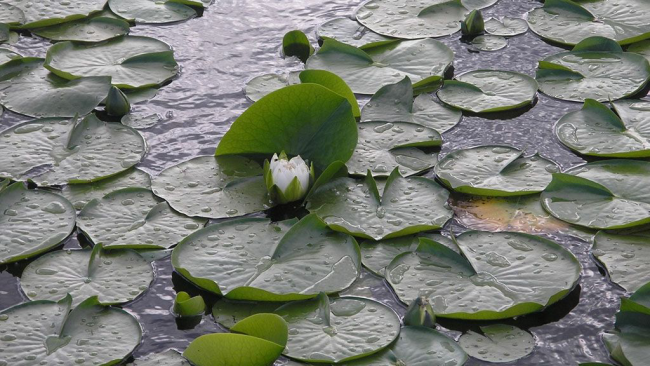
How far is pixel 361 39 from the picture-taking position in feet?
12.7

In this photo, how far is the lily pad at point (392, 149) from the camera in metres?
3.00

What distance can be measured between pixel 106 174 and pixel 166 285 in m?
0.63

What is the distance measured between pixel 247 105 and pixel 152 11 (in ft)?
3.24

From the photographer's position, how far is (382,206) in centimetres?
278

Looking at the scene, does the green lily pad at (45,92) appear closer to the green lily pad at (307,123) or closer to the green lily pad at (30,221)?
the green lily pad at (30,221)

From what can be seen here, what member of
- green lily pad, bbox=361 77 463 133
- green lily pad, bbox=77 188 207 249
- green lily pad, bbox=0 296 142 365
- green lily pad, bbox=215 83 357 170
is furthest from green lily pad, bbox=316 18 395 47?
green lily pad, bbox=0 296 142 365

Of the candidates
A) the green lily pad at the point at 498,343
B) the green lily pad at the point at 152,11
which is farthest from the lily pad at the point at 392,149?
the green lily pad at the point at 152,11

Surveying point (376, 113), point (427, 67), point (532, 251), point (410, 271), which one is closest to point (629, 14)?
point (427, 67)

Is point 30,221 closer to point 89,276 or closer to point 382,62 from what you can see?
point 89,276

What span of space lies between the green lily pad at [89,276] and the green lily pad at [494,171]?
1.10 metres

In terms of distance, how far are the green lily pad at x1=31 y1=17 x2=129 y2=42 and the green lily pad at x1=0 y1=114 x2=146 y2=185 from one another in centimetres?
76

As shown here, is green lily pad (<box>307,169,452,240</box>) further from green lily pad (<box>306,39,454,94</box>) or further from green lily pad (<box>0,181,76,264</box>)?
green lily pad (<box>0,181,76,264</box>)

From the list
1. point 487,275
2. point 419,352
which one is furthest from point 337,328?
point 487,275

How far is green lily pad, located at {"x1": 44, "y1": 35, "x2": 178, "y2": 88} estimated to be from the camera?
358 cm
